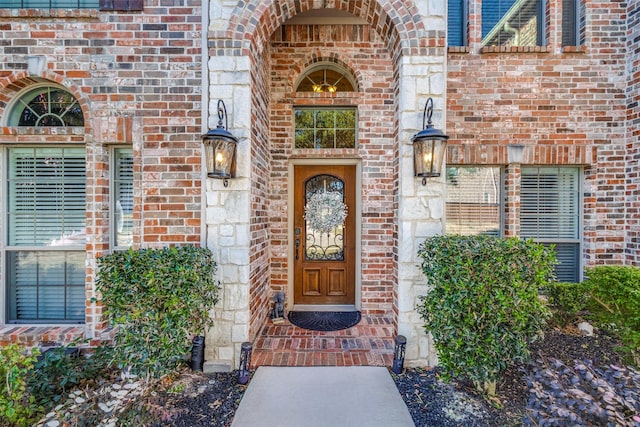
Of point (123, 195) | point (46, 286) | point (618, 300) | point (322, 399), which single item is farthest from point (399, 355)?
point (46, 286)

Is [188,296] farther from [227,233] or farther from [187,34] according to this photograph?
[187,34]

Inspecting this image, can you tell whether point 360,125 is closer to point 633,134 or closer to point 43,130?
point 633,134

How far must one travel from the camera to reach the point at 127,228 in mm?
3172

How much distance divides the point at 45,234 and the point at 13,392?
5.56 ft

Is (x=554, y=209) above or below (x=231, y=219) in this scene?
above

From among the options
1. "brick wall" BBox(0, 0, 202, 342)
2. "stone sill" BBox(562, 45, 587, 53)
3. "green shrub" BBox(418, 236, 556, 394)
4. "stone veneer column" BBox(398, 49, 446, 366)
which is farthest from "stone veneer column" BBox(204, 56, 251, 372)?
"stone sill" BBox(562, 45, 587, 53)

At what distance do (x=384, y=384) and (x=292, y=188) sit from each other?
2556 millimetres

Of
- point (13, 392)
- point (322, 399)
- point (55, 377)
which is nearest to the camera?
point (13, 392)

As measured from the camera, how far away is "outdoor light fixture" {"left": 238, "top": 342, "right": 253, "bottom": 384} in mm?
Result: 2570

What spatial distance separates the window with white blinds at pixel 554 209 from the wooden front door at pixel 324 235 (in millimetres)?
2183

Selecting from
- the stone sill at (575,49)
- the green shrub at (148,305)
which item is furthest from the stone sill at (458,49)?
the green shrub at (148,305)

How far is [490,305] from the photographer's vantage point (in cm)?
218

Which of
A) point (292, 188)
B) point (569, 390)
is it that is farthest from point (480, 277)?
point (292, 188)

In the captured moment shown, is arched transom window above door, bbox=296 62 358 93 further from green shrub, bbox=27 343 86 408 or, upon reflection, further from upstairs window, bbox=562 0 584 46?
green shrub, bbox=27 343 86 408
